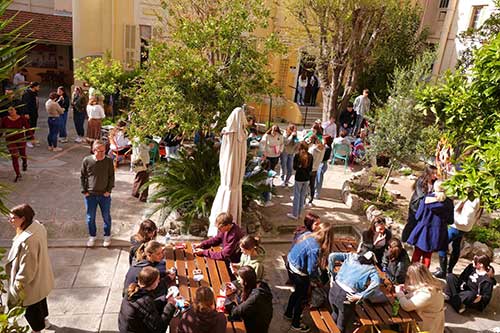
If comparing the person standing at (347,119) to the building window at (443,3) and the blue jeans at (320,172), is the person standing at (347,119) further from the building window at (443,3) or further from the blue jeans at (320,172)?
the building window at (443,3)

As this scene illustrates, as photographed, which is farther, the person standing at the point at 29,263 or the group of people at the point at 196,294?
the person standing at the point at 29,263

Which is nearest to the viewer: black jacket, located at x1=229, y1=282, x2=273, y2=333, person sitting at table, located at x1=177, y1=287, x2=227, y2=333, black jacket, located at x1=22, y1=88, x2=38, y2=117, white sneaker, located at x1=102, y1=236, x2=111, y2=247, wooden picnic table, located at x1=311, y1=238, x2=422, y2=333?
person sitting at table, located at x1=177, y1=287, x2=227, y2=333

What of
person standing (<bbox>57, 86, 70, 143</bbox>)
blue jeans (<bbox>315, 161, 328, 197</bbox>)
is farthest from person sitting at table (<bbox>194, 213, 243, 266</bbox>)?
person standing (<bbox>57, 86, 70, 143</bbox>)

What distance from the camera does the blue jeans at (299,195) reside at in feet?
28.9

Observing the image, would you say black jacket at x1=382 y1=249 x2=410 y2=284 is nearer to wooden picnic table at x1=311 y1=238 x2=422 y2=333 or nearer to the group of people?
wooden picnic table at x1=311 y1=238 x2=422 y2=333

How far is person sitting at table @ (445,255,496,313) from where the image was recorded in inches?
252

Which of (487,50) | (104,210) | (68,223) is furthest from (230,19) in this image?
(487,50)

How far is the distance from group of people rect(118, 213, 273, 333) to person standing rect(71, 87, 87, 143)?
28.8 ft

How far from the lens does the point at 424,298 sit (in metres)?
5.09

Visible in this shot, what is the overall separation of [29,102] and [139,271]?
9224mm

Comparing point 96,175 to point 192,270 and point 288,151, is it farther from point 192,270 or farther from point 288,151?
point 288,151

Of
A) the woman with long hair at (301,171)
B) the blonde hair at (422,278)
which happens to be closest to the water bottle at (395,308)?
the blonde hair at (422,278)

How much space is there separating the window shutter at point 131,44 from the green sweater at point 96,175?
11411 mm

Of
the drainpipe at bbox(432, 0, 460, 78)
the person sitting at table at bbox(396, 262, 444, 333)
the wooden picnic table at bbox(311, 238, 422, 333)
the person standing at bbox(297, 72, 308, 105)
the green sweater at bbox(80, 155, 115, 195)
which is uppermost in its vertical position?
Answer: the drainpipe at bbox(432, 0, 460, 78)
